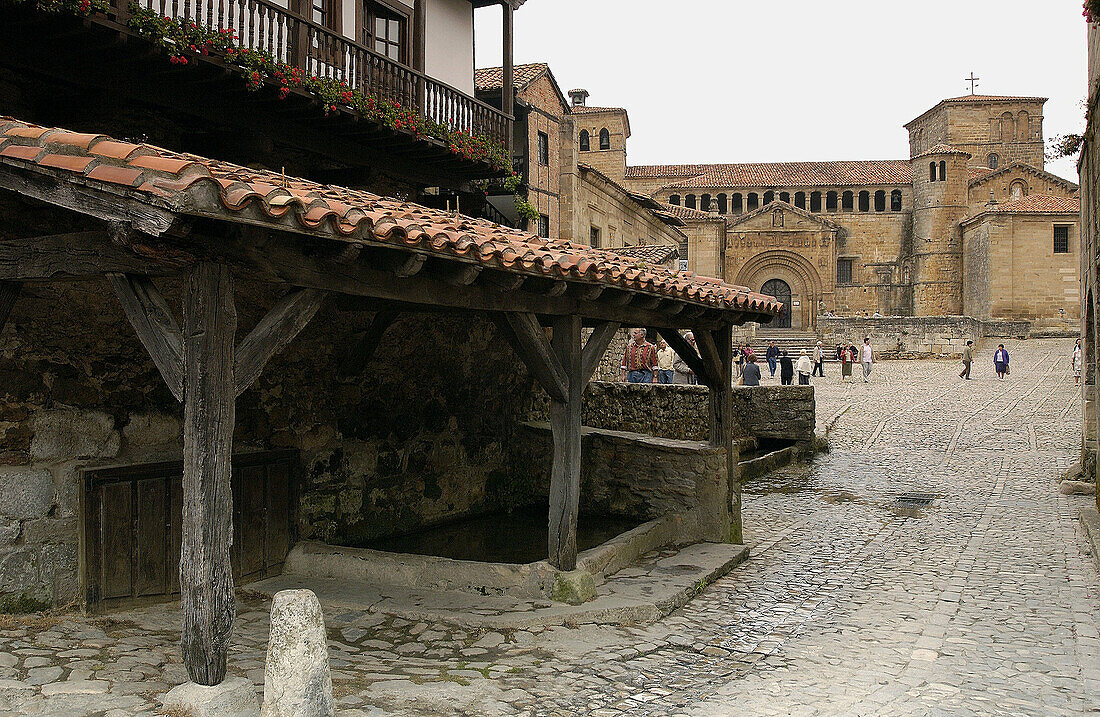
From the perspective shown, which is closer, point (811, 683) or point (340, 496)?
point (811, 683)

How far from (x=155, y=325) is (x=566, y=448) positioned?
323 centimetres

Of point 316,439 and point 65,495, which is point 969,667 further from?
point 65,495

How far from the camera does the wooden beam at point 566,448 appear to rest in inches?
252

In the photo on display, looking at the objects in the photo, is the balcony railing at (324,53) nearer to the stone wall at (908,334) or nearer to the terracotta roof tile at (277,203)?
the terracotta roof tile at (277,203)

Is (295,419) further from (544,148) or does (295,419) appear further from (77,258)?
(544,148)

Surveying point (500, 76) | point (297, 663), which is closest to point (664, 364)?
point (500, 76)

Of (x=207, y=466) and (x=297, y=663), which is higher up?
(x=207, y=466)

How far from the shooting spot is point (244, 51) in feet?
25.3

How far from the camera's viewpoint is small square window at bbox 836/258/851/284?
173 ft

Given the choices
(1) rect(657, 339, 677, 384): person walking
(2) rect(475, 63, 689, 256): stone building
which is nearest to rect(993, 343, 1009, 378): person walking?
(2) rect(475, 63, 689, 256): stone building

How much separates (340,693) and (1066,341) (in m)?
38.4

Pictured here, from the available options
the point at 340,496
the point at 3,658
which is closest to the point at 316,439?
the point at 340,496

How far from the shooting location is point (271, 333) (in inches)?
168

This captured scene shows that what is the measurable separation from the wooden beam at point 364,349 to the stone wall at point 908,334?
103 feet
